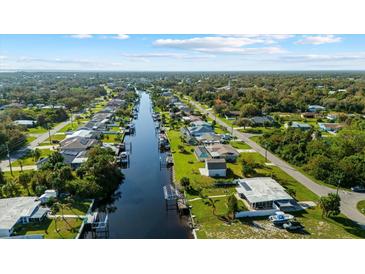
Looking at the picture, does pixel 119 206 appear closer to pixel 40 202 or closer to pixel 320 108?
pixel 40 202

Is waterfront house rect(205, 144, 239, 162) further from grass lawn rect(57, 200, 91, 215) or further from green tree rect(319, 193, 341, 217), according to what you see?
grass lawn rect(57, 200, 91, 215)

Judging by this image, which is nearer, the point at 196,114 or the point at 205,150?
the point at 205,150

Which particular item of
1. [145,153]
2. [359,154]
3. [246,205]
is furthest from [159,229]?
[359,154]

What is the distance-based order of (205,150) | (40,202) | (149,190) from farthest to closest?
(205,150)
(149,190)
(40,202)

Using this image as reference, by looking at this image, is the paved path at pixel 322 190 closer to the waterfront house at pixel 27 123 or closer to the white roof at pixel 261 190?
the white roof at pixel 261 190

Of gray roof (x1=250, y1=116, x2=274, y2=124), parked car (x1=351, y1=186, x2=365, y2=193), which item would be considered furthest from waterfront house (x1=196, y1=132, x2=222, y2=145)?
parked car (x1=351, y1=186, x2=365, y2=193)

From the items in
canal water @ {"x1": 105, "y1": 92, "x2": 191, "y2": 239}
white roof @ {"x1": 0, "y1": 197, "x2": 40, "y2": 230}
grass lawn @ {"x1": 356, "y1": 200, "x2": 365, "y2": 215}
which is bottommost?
canal water @ {"x1": 105, "y1": 92, "x2": 191, "y2": 239}

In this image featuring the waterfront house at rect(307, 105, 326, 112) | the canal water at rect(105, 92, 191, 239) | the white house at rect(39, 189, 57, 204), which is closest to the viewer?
the canal water at rect(105, 92, 191, 239)
